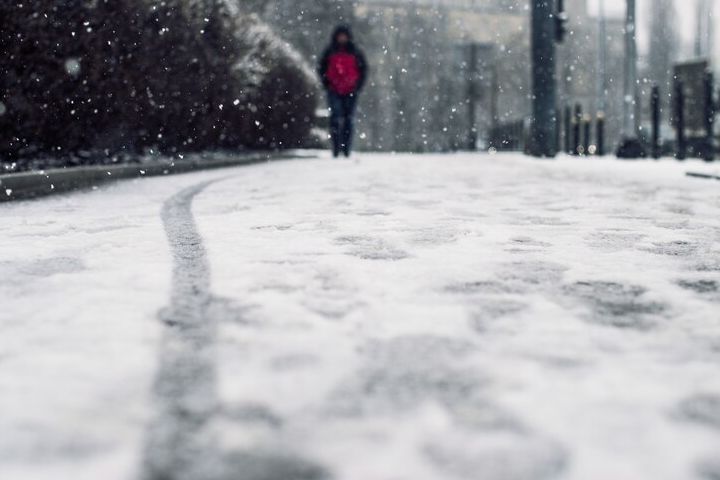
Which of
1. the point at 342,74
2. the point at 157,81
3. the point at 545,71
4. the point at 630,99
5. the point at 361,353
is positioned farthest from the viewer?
the point at 545,71

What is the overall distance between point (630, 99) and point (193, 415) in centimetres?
1418

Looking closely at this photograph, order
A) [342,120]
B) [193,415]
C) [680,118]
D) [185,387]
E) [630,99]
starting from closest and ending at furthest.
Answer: [193,415], [185,387], [680,118], [342,120], [630,99]

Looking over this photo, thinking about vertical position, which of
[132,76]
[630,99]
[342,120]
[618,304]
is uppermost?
[132,76]

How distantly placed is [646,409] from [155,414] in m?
0.93

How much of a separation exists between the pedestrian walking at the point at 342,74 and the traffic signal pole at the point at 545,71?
353cm

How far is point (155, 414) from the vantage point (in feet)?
5.69

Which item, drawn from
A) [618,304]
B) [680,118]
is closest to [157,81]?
[680,118]

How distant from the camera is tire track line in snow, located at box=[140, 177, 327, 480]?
146 cm

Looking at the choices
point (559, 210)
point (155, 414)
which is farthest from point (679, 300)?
point (559, 210)

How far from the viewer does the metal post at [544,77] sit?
15406mm

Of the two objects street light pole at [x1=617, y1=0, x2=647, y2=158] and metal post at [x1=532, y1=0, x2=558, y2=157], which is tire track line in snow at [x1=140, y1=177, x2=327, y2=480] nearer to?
street light pole at [x1=617, y1=0, x2=647, y2=158]

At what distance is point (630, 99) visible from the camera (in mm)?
14875

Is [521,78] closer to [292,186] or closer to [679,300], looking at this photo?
[292,186]

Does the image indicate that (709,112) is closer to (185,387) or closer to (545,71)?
(545,71)
